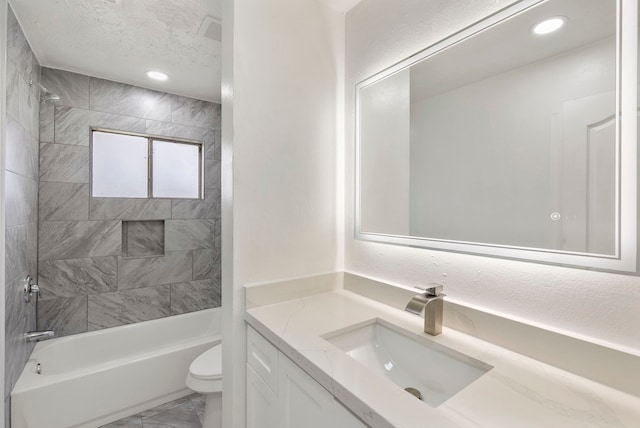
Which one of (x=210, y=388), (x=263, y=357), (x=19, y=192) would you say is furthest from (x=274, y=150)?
(x=19, y=192)

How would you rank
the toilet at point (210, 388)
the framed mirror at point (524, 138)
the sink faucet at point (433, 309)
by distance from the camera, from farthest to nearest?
the toilet at point (210, 388)
the sink faucet at point (433, 309)
the framed mirror at point (524, 138)

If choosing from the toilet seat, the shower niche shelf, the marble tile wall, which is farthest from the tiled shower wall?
the toilet seat

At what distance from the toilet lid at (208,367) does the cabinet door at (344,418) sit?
4.16 ft

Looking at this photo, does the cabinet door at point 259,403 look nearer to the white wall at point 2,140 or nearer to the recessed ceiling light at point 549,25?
the white wall at point 2,140

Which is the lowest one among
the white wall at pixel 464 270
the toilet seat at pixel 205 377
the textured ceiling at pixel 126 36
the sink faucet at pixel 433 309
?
the toilet seat at pixel 205 377

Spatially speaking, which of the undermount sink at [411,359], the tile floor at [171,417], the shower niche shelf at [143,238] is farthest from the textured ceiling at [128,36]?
the tile floor at [171,417]

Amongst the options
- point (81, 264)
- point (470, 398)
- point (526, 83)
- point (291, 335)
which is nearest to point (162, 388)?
point (81, 264)

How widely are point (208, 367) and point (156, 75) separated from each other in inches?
92.4

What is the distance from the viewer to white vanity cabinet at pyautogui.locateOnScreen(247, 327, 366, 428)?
28.6 inches

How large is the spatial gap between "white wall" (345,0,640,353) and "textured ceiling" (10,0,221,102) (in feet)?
3.17

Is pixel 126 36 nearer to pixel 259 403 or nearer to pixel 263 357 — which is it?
pixel 263 357

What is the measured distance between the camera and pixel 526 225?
0.84 m

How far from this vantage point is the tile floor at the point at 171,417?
1.91 metres

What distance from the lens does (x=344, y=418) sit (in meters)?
0.67
